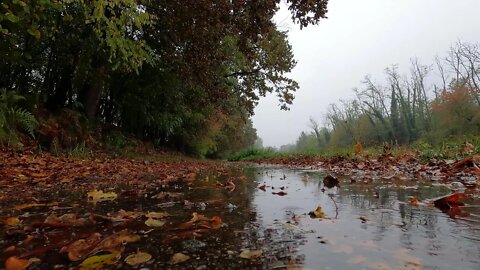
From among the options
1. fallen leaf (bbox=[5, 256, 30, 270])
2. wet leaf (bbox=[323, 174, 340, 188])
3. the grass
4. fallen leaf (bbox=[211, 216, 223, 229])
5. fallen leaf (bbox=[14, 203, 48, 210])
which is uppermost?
the grass

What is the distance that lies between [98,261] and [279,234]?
77cm

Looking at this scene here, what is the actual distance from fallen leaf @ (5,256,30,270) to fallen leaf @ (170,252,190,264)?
51cm

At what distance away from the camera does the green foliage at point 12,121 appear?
22.2ft

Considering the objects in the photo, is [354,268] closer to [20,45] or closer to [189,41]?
[189,41]

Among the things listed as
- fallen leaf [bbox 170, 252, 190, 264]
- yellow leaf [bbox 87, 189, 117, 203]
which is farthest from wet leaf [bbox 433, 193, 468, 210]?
yellow leaf [bbox 87, 189, 117, 203]

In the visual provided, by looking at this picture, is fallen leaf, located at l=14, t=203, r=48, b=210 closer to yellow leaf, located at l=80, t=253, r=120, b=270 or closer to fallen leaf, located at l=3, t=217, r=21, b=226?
fallen leaf, located at l=3, t=217, r=21, b=226

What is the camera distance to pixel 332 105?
95000 millimetres

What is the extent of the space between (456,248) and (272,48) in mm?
14766

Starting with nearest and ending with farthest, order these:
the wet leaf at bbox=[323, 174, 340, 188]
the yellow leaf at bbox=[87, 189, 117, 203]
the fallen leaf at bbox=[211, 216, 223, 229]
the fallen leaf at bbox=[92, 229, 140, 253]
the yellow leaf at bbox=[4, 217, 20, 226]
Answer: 1. the fallen leaf at bbox=[92, 229, 140, 253]
2. the fallen leaf at bbox=[211, 216, 223, 229]
3. the yellow leaf at bbox=[4, 217, 20, 226]
4. the yellow leaf at bbox=[87, 189, 117, 203]
5. the wet leaf at bbox=[323, 174, 340, 188]

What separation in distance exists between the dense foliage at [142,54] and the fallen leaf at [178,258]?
156 inches

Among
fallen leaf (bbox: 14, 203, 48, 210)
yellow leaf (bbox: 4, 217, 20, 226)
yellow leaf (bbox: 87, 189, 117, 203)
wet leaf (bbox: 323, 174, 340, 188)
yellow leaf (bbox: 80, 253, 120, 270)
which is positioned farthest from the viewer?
wet leaf (bbox: 323, 174, 340, 188)

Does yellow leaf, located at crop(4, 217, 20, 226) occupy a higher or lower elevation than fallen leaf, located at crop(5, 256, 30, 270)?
higher

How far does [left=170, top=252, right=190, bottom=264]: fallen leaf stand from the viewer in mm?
1131

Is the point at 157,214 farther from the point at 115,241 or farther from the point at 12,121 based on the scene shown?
the point at 12,121
